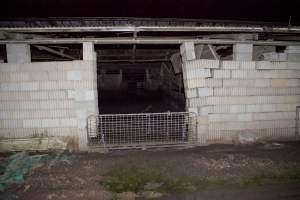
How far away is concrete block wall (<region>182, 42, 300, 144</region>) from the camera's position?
7.35m

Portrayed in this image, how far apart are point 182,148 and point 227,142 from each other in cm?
139

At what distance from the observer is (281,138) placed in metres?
7.83

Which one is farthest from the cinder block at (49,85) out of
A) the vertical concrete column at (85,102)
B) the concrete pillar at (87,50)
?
the concrete pillar at (87,50)

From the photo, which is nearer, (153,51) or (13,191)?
(13,191)

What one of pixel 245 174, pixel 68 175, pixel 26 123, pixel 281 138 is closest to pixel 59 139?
pixel 26 123

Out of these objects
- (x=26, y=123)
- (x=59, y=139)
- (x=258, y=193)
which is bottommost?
(x=258, y=193)

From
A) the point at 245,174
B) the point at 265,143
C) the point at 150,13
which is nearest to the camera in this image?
the point at 245,174

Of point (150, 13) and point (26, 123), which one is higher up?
point (150, 13)

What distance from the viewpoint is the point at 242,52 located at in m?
7.46

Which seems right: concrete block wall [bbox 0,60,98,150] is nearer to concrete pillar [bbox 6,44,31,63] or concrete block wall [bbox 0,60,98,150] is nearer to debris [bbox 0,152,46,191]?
concrete pillar [bbox 6,44,31,63]

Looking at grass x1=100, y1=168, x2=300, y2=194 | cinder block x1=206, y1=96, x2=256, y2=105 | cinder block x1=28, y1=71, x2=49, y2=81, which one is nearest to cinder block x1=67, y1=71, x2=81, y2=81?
cinder block x1=28, y1=71, x2=49, y2=81

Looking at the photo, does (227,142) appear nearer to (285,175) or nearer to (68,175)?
(285,175)

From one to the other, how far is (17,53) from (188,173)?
5.23 m

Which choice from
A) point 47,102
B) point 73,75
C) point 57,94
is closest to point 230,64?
point 73,75
